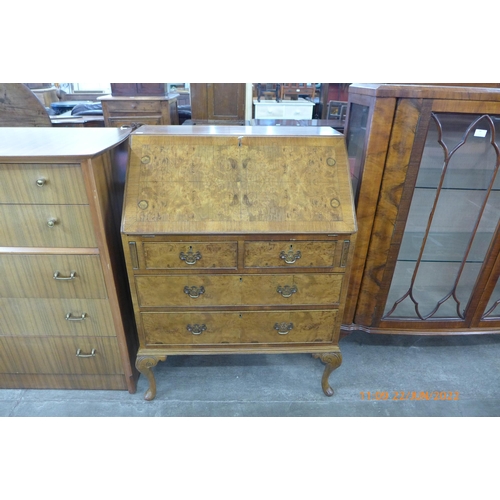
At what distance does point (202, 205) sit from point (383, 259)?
2.98 ft

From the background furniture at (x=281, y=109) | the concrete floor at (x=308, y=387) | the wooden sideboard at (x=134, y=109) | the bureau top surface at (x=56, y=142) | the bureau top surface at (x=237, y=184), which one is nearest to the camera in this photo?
the bureau top surface at (x=56, y=142)

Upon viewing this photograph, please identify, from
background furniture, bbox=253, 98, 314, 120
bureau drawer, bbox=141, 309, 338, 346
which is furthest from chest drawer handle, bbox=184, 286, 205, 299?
background furniture, bbox=253, 98, 314, 120

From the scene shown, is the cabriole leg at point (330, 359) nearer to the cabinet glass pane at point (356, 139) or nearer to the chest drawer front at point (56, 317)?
the cabinet glass pane at point (356, 139)

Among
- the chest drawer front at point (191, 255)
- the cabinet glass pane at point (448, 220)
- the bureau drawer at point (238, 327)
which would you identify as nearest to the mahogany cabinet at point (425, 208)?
the cabinet glass pane at point (448, 220)

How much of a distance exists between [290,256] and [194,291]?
42cm

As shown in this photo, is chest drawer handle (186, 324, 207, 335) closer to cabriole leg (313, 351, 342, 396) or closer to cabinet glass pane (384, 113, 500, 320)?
cabriole leg (313, 351, 342, 396)

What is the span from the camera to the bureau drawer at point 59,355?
153 centimetres

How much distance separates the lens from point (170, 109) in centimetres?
372

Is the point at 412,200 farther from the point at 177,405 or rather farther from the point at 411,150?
the point at 177,405

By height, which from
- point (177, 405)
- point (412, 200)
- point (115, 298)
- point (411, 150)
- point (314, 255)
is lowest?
point (177, 405)

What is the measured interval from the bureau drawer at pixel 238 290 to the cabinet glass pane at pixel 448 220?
0.52 m

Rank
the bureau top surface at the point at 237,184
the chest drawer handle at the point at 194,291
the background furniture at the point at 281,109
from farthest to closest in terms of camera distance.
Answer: the background furniture at the point at 281,109
the chest drawer handle at the point at 194,291
the bureau top surface at the point at 237,184

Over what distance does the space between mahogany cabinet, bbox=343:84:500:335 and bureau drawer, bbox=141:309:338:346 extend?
0.32 metres

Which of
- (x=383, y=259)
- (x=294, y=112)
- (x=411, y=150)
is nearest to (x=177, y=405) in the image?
(x=383, y=259)
